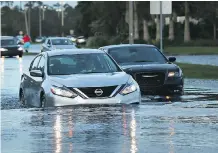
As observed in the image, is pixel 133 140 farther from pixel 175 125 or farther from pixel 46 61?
pixel 46 61

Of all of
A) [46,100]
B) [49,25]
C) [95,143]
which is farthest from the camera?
[49,25]

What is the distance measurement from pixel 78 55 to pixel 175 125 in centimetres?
527

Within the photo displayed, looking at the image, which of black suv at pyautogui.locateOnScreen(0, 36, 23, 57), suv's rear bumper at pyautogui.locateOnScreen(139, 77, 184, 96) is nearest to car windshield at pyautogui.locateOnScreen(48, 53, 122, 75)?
suv's rear bumper at pyautogui.locateOnScreen(139, 77, 184, 96)

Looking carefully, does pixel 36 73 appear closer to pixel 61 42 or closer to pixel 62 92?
pixel 62 92

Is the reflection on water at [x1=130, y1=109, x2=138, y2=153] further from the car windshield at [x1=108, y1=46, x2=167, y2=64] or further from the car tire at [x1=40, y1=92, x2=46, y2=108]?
the car windshield at [x1=108, y1=46, x2=167, y2=64]

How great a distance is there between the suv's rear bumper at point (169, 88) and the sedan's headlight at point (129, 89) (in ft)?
18.6

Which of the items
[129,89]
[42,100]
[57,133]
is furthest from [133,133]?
[42,100]

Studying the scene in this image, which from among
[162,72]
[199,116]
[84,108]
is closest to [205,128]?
[199,116]

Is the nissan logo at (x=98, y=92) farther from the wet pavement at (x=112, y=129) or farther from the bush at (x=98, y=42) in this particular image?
the bush at (x=98, y=42)

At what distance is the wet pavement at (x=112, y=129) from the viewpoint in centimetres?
949

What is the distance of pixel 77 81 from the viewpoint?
567 inches

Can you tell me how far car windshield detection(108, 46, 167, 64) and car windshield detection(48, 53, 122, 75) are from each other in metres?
5.45

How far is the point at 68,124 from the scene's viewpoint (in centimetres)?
1149

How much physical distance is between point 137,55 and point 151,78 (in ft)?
5.71
